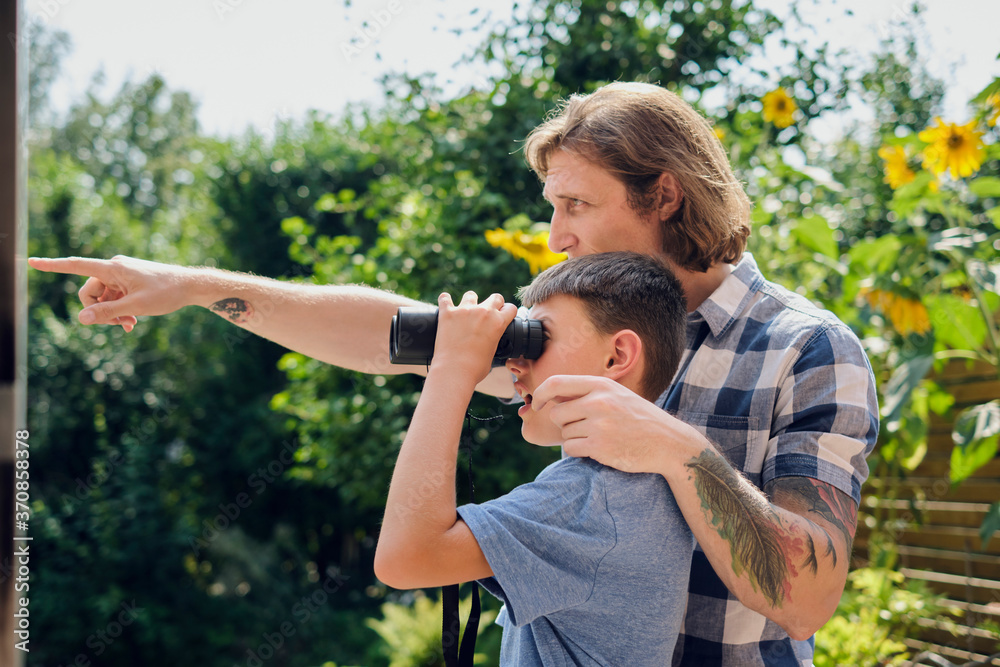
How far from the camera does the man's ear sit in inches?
51.6

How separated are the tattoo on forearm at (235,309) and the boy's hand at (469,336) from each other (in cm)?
64

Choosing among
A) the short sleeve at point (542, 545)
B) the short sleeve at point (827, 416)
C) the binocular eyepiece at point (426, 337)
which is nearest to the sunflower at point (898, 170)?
the short sleeve at point (827, 416)

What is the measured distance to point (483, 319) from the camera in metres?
1.00

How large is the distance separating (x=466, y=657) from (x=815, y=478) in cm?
57

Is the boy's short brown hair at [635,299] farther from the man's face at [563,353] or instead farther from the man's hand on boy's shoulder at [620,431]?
the man's hand on boy's shoulder at [620,431]

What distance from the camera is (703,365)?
1.18 metres

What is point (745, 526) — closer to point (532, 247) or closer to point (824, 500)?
point (824, 500)

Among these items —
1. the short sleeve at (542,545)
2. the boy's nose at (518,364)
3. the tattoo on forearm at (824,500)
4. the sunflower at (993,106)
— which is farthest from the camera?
the sunflower at (993,106)

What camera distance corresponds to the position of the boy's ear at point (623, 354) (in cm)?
103

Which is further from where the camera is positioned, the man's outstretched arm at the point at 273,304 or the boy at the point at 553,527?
the man's outstretched arm at the point at 273,304

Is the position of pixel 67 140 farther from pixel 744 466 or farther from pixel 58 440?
pixel 744 466

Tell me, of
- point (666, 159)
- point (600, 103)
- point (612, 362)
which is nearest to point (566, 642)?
point (612, 362)

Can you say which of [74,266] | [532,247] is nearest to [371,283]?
[532,247]

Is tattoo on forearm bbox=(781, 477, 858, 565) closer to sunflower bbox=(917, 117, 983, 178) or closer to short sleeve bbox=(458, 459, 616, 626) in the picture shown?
short sleeve bbox=(458, 459, 616, 626)
